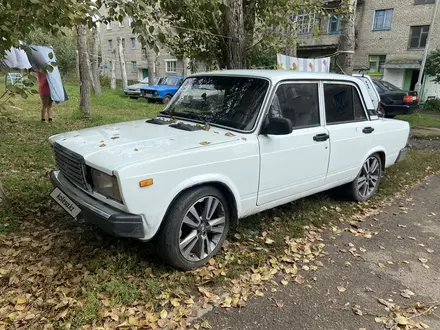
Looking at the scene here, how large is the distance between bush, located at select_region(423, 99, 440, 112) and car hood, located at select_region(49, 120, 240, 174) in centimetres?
2058

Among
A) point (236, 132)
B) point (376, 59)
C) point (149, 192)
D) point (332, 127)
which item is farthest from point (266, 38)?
point (376, 59)

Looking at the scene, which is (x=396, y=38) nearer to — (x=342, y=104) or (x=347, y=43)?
(x=347, y=43)

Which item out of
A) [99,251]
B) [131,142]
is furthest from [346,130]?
[99,251]

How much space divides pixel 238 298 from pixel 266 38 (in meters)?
5.35

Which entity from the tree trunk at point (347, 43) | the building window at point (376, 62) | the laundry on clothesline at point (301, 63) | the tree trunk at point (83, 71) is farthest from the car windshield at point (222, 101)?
the building window at point (376, 62)

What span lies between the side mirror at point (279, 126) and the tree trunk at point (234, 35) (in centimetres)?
357

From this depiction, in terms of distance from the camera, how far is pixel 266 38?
671 cm

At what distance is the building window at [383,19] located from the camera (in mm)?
24750

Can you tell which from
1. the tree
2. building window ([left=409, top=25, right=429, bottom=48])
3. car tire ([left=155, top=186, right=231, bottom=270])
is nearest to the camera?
car tire ([left=155, top=186, right=231, bottom=270])

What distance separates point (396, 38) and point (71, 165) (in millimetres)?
27235

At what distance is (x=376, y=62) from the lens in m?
26.0

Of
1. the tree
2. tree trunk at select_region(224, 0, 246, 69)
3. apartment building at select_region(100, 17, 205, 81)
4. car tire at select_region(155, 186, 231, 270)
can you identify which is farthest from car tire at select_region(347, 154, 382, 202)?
apartment building at select_region(100, 17, 205, 81)

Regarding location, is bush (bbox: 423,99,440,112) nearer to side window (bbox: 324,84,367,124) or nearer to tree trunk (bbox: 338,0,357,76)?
tree trunk (bbox: 338,0,357,76)

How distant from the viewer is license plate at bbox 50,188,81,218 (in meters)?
3.03
